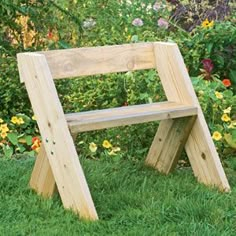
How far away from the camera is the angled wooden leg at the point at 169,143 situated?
3748 millimetres

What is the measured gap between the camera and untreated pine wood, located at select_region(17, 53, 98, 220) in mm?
3152

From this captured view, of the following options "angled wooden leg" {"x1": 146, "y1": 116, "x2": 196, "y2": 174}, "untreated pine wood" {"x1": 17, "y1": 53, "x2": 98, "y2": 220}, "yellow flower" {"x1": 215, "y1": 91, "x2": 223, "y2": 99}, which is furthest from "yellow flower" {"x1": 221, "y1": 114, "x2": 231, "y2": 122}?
"untreated pine wood" {"x1": 17, "y1": 53, "x2": 98, "y2": 220}

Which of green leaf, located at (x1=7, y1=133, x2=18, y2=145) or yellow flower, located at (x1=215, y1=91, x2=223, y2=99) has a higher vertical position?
yellow flower, located at (x1=215, y1=91, x2=223, y2=99)

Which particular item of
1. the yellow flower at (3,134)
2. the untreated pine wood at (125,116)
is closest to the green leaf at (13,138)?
the yellow flower at (3,134)

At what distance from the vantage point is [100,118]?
331 centimetres

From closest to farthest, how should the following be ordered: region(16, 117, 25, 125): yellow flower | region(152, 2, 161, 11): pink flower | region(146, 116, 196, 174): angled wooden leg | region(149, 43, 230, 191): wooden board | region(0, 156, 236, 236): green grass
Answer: region(0, 156, 236, 236): green grass → region(149, 43, 230, 191): wooden board → region(146, 116, 196, 174): angled wooden leg → region(16, 117, 25, 125): yellow flower → region(152, 2, 161, 11): pink flower

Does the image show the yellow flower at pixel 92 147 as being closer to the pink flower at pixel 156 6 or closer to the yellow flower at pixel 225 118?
the yellow flower at pixel 225 118

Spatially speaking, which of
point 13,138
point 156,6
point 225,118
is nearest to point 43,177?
point 13,138

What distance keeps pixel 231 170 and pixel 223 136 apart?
1.13 ft

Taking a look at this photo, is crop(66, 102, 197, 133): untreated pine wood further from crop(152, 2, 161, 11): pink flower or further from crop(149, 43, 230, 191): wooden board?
crop(152, 2, 161, 11): pink flower

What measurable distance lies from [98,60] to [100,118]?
1.33ft

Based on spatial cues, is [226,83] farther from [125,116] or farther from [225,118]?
[125,116]

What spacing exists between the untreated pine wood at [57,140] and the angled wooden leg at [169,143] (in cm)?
84

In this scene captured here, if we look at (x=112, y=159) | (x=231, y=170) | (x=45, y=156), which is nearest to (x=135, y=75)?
(x=112, y=159)
